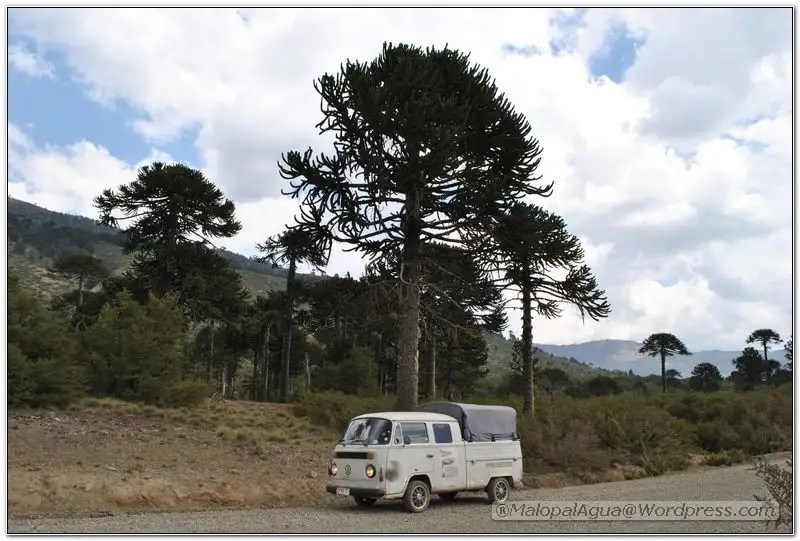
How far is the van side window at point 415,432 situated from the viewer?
36.5ft

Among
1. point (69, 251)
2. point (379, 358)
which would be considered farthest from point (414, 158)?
point (69, 251)

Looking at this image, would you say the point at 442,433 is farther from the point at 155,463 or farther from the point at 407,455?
the point at 155,463

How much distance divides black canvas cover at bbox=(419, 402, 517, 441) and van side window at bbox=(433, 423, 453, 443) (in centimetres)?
41

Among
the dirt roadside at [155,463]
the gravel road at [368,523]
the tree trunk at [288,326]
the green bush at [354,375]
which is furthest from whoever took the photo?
the green bush at [354,375]

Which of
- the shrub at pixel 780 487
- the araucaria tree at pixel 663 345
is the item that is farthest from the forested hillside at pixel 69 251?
the shrub at pixel 780 487

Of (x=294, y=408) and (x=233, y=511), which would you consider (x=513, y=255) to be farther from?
(x=294, y=408)

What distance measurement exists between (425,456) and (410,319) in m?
Result: 5.76

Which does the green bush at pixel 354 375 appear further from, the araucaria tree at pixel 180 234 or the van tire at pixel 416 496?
the van tire at pixel 416 496

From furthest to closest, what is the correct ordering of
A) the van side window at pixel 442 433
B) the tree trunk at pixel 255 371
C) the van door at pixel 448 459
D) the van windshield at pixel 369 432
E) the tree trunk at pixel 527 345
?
the tree trunk at pixel 255 371 < the tree trunk at pixel 527 345 < the van side window at pixel 442 433 < the van door at pixel 448 459 < the van windshield at pixel 369 432

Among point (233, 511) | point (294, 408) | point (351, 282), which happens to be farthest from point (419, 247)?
point (294, 408)

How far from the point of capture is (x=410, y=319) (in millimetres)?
16578

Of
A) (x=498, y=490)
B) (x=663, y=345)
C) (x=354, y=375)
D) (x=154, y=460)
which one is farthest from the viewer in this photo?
(x=663, y=345)

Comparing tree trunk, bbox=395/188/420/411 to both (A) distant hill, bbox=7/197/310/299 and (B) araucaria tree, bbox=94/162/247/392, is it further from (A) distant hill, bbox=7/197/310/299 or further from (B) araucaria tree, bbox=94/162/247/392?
Result: (A) distant hill, bbox=7/197/310/299

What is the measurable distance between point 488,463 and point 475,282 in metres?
7.07
